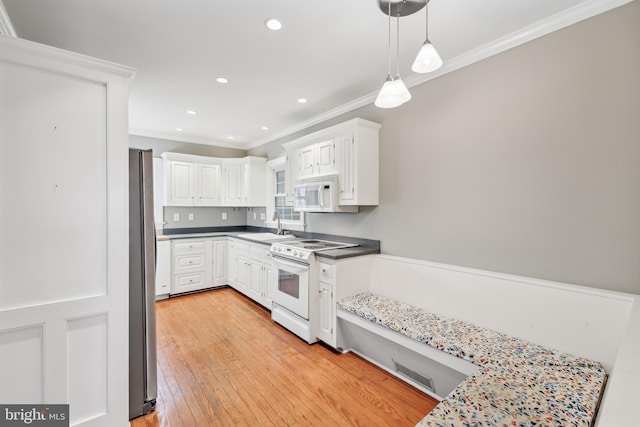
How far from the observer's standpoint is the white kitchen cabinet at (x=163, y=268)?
4.20 metres

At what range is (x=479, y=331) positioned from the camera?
6.80ft

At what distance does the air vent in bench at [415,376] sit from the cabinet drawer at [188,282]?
348cm

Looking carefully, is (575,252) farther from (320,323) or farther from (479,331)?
(320,323)

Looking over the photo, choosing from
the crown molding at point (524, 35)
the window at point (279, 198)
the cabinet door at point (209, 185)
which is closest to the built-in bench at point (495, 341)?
the crown molding at point (524, 35)

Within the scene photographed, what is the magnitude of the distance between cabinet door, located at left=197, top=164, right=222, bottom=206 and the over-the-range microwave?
225 cm

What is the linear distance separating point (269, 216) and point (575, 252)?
4.19 metres

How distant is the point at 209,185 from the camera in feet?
16.6

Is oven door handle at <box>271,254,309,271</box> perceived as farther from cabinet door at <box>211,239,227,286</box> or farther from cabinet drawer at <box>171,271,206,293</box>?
cabinet drawer at <box>171,271,206,293</box>

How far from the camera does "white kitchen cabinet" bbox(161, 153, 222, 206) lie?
15.3 feet

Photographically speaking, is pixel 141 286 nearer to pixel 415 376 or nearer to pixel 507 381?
pixel 415 376

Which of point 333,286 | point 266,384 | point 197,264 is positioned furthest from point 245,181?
point 266,384

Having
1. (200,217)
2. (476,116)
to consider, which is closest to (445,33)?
(476,116)

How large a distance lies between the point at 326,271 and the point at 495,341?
1489 millimetres

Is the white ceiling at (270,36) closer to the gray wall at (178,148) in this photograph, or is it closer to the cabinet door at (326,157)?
the cabinet door at (326,157)
